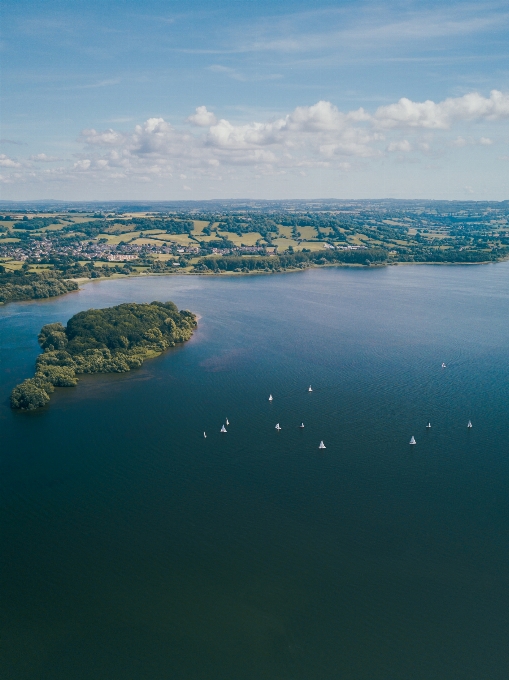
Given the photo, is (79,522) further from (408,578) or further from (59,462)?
(408,578)

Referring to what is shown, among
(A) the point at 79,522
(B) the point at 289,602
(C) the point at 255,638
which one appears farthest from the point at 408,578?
(A) the point at 79,522

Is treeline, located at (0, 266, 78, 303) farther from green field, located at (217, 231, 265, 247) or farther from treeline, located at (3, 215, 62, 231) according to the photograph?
treeline, located at (3, 215, 62, 231)

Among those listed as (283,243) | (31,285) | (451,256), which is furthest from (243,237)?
(31,285)

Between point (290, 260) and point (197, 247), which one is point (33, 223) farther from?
point (290, 260)

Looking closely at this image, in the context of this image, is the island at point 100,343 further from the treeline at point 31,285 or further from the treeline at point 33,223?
the treeline at point 33,223

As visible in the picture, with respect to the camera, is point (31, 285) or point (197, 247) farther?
point (197, 247)

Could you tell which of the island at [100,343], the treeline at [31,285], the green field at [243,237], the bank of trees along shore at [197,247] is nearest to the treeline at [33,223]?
the bank of trees along shore at [197,247]

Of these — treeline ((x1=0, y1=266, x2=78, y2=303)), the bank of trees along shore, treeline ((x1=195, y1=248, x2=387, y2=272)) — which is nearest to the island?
treeline ((x1=0, y1=266, x2=78, y2=303))
